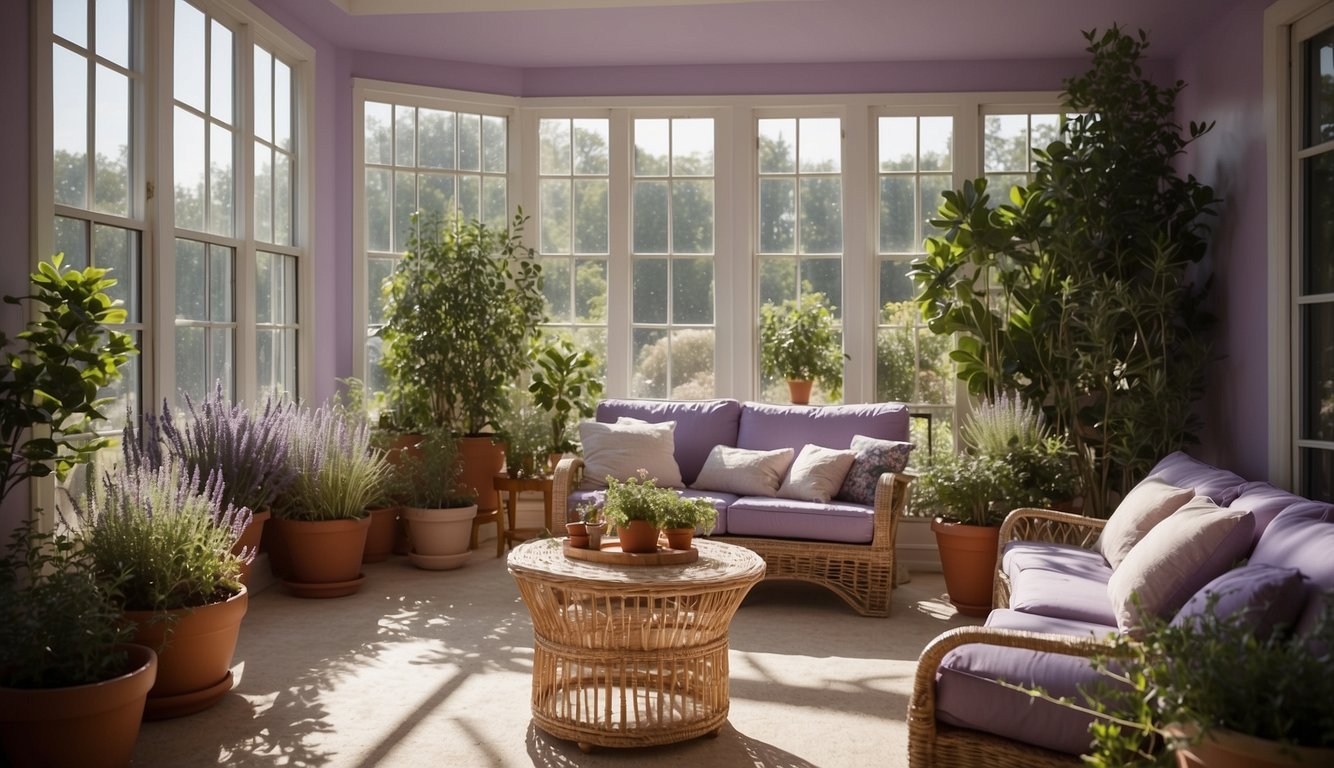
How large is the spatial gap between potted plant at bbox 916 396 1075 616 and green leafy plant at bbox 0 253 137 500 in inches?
147

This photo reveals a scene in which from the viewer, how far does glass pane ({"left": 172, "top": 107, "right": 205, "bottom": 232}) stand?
4.78 meters

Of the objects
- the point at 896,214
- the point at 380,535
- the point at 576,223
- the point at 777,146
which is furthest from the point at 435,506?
the point at 896,214

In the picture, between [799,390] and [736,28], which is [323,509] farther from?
[736,28]

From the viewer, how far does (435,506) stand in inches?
237

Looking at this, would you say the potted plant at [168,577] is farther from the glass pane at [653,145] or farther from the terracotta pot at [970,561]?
the glass pane at [653,145]

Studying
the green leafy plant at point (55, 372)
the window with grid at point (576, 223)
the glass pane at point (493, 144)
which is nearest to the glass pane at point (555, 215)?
the window with grid at point (576, 223)

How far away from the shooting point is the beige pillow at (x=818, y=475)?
17.8 feet

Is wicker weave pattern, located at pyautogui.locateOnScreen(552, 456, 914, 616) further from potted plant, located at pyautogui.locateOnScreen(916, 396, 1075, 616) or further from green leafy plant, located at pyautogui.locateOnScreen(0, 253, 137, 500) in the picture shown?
green leafy plant, located at pyautogui.locateOnScreen(0, 253, 137, 500)

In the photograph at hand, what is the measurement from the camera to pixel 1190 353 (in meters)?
5.35

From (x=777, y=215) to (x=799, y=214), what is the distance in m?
0.14

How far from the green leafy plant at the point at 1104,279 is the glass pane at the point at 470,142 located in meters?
2.94

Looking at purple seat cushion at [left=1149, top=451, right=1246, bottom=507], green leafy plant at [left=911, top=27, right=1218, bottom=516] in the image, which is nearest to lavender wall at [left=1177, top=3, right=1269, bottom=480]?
green leafy plant at [left=911, top=27, right=1218, bottom=516]

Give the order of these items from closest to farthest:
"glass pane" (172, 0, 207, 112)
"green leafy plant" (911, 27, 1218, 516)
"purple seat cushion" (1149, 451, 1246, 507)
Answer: "purple seat cushion" (1149, 451, 1246, 507)
"glass pane" (172, 0, 207, 112)
"green leafy plant" (911, 27, 1218, 516)

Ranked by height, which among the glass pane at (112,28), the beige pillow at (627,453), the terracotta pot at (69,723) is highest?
the glass pane at (112,28)
